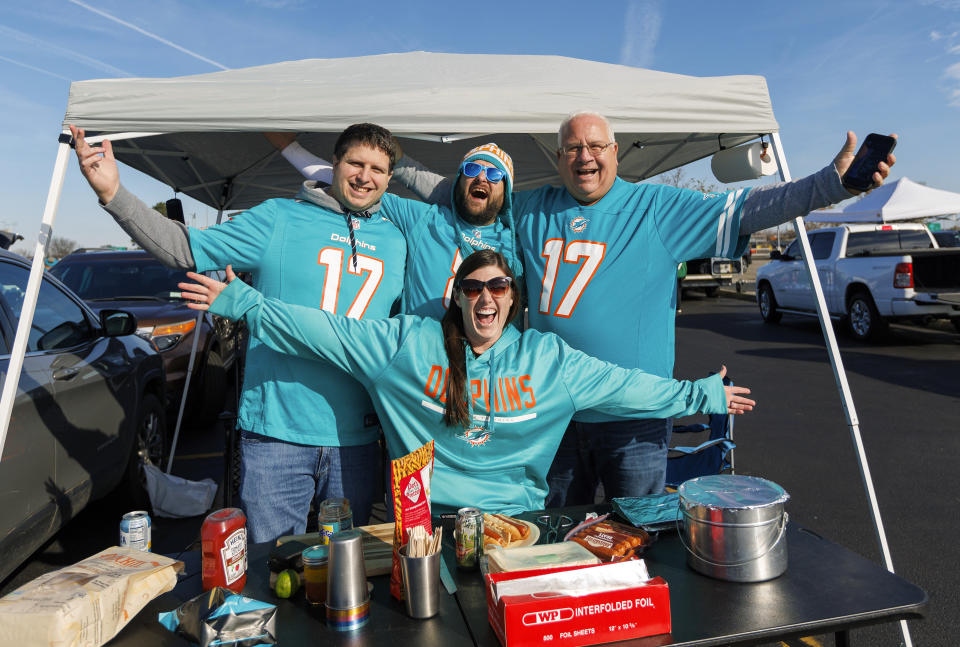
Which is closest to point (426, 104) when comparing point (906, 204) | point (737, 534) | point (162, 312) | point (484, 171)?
point (484, 171)

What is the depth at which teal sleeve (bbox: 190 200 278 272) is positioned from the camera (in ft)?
7.50

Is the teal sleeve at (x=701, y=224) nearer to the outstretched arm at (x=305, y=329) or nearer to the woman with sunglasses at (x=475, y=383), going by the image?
the woman with sunglasses at (x=475, y=383)

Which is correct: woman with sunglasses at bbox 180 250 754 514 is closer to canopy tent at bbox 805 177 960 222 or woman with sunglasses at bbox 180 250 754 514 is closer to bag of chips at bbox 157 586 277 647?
bag of chips at bbox 157 586 277 647

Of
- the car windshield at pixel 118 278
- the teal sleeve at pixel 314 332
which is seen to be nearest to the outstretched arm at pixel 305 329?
the teal sleeve at pixel 314 332

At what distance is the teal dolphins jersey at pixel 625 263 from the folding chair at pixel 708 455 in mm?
719

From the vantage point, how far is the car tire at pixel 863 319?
10539 millimetres

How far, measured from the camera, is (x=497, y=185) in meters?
2.52

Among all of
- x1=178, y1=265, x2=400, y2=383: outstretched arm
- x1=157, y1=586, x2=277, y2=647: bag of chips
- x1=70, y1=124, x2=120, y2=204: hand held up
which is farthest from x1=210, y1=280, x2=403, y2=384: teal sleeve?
x1=157, y1=586, x2=277, y2=647: bag of chips

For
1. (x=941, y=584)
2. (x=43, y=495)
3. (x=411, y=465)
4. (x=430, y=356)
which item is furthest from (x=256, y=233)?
(x=941, y=584)

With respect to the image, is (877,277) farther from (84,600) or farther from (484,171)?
(84,600)

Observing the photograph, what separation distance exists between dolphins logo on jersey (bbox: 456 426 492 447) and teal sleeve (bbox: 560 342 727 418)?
0.33 m

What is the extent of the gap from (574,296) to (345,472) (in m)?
1.14

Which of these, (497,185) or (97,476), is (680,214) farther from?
(97,476)

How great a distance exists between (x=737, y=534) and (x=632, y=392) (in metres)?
0.68
